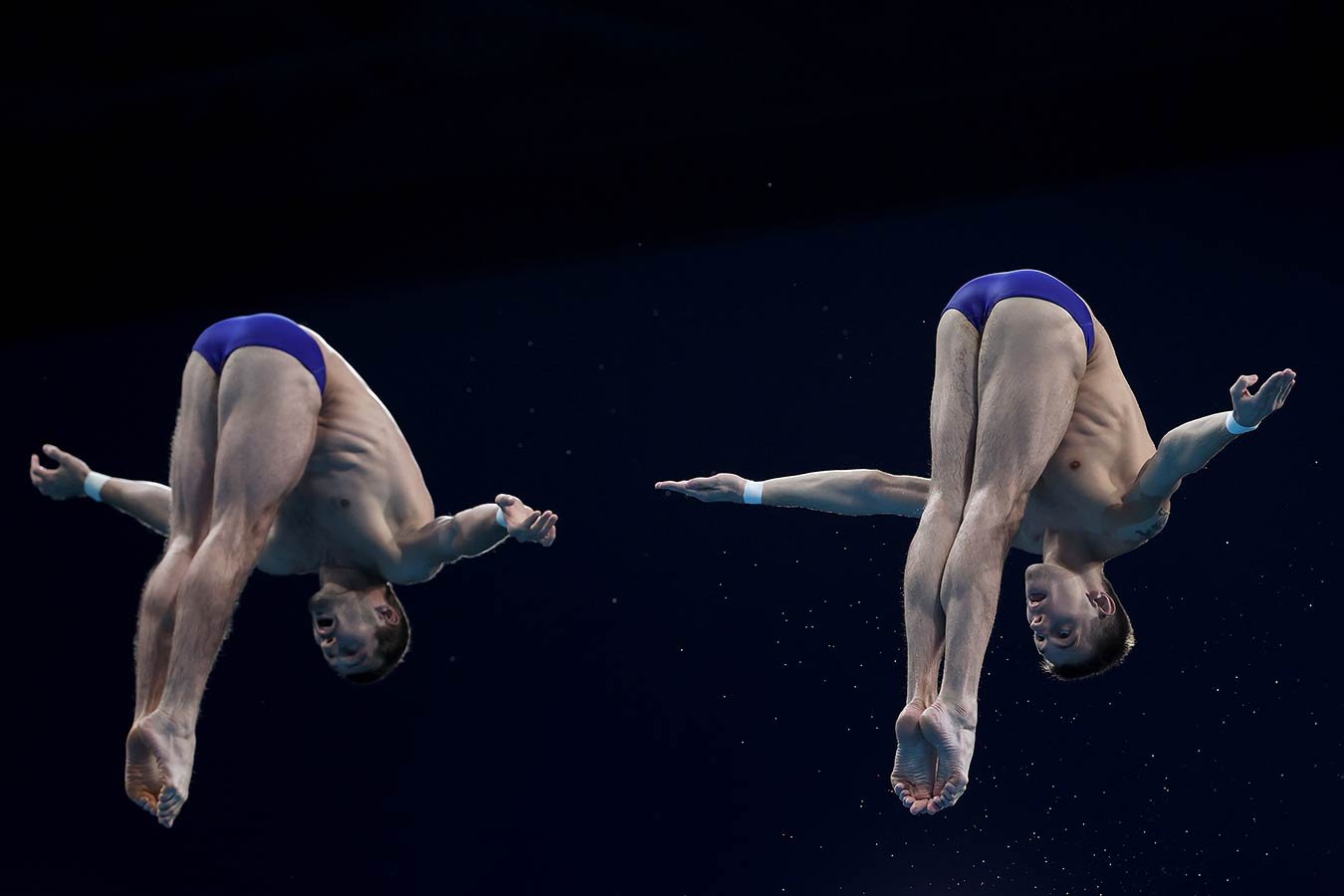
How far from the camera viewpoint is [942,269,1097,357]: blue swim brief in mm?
4500

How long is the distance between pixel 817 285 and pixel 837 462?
0.73 m

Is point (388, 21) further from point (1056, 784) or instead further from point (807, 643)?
point (1056, 784)

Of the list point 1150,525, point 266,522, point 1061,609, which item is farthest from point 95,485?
point 1150,525

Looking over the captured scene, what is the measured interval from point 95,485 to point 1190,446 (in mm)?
3435

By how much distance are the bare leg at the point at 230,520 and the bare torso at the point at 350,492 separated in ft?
0.56

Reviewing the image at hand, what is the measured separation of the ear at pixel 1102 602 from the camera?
15.0 feet

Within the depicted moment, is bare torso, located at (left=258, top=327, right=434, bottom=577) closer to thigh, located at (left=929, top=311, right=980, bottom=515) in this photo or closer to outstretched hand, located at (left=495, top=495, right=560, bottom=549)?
outstretched hand, located at (left=495, top=495, right=560, bottom=549)

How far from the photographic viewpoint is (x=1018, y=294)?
449 centimetres

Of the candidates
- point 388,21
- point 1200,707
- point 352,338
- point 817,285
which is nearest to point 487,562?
point 352,338

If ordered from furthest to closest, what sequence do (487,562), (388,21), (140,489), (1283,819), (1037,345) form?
(487,562) → (388,21) → (1283,819) → (140,489) → (1037,345)

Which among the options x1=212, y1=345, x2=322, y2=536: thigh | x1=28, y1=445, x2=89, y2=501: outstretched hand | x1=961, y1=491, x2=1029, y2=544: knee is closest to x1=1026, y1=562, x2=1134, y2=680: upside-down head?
x1=961, y1=491, x2=1029, y2=544: knee

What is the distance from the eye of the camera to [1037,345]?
4359mm

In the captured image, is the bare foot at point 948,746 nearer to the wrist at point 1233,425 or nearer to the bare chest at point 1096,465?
the bare chest at point 1096,465

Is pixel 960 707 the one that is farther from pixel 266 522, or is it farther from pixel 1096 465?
pixel 266 522
